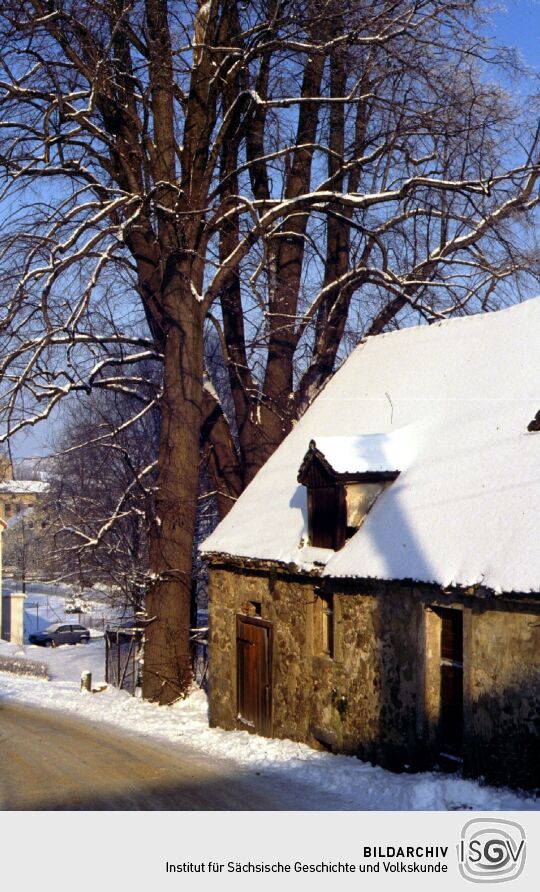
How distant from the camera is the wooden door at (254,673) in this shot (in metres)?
13.9

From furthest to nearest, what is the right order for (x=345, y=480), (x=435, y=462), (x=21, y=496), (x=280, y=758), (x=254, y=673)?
(x=21, y=496) → (x=254, y=673) → (x=345, y=480) → (x=435, y=462) → (x=280, y=758)

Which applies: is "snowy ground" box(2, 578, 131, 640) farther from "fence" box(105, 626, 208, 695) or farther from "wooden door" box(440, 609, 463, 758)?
"wooden door" box(440, 609, 463, 758)

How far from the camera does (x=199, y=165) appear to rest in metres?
18.2

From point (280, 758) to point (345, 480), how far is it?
3425 millimetres

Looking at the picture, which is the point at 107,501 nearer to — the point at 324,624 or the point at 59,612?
the point at 324,624

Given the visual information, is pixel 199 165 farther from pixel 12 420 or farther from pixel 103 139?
pixel 12 420

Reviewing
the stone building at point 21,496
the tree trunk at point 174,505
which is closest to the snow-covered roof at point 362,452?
the tree trunk at point 174,505

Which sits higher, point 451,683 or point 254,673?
point 451,683

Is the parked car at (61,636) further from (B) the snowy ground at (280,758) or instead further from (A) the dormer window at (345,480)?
(A) the dormer window at (345,480)

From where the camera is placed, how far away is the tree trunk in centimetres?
1789

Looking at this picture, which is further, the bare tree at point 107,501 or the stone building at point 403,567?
the bare tree at point 107,501
